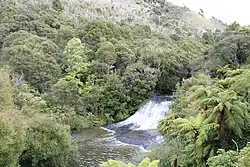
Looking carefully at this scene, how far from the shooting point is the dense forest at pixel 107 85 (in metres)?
16.2

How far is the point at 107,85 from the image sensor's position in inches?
1548

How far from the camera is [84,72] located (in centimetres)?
4097

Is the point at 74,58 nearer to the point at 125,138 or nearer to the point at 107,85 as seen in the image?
the point at 107,85

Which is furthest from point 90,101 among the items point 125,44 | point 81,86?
point 125,44

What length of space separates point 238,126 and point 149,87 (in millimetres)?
24281

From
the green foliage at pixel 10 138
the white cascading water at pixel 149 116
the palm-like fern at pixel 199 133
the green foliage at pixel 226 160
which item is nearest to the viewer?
the green foliage at pixel 226 160

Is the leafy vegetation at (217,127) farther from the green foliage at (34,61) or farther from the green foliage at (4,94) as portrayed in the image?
the green foliage at (34,61)

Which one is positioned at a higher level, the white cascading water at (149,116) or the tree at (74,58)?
the tree at (74,58)

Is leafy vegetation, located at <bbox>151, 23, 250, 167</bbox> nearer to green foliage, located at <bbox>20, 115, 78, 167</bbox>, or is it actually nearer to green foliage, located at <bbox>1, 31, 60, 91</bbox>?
green foliage, located at <bbox>20, 115, 78, 167</bbox>

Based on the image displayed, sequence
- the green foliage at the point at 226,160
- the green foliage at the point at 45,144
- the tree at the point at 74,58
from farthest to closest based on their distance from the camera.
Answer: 1. the tree at the point at 74,58
2. the green foliage at the point at 45,144
3. the green foliage at the point at 226,160

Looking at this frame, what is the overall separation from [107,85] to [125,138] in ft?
29.3

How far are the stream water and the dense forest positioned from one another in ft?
4.68

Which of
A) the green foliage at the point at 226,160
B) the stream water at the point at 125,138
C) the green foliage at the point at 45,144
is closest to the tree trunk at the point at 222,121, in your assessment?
the green foliage at the point at 226,160

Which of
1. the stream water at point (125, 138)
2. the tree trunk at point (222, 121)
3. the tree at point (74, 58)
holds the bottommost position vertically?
the stream water at point (125, 138)
